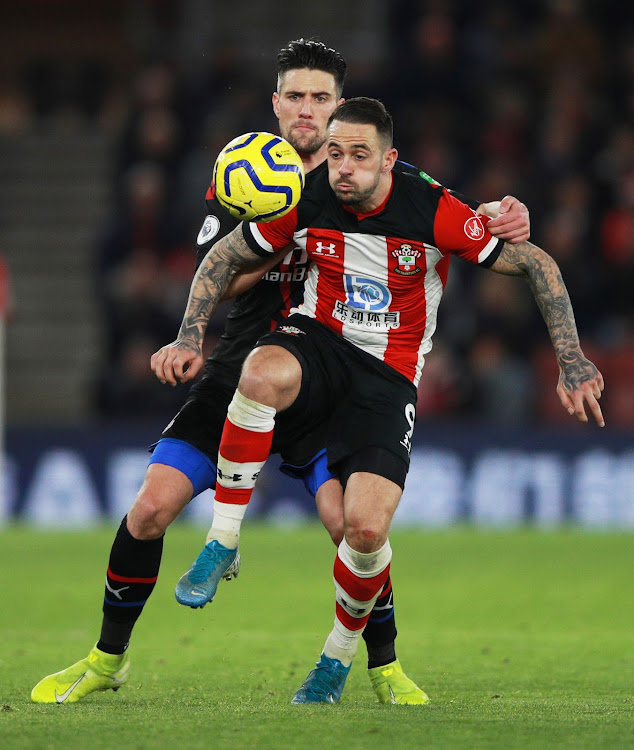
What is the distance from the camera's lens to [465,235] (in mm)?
5496

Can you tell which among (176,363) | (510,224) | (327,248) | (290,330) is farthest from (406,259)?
(176,363)

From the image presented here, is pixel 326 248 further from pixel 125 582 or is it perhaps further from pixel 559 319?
pixel 125 582

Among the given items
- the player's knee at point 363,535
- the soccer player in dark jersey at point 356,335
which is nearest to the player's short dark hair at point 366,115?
the soccer player in dark jersey at point 356,335

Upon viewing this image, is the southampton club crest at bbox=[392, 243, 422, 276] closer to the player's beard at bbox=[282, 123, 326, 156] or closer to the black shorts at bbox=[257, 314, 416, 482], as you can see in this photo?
the black shorts at bbox=[257, 314, 416, 482]

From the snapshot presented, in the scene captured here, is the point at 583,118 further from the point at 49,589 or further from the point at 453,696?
the point at 453,696

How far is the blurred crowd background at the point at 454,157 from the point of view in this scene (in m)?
13.9

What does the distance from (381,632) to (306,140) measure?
2.10 m

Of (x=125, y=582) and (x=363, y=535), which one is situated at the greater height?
(x=363, y=535)

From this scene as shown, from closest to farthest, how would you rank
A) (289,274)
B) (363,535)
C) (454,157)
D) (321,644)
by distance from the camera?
(363,535), (289,274), (321,644), (454,157)

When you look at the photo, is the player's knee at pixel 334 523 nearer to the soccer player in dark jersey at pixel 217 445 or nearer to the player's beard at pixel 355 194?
the soccer player in dark jersey at pixel 217 445

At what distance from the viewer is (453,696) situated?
560 cm

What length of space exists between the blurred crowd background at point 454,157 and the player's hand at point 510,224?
8.01 metres

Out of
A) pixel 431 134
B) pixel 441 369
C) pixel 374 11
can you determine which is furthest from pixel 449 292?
pixel 374 11

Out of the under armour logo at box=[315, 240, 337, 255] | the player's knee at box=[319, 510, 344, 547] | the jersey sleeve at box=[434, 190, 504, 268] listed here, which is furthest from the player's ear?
the player's knee at box=[319, 510, 344, 547]
